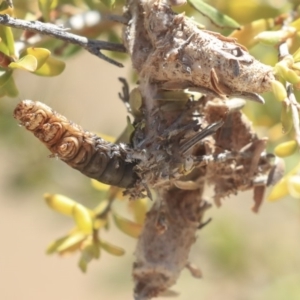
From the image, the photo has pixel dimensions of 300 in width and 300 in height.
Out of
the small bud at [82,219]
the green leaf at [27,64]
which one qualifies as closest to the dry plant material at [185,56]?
the green leaf at [27,64]

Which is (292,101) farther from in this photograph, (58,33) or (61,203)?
(61,203)

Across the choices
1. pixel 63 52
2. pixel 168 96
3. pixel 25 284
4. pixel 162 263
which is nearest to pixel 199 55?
pixel 168 96

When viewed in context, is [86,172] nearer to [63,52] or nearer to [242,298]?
[63,52]

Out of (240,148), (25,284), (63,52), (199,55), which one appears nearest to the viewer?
(199,55)

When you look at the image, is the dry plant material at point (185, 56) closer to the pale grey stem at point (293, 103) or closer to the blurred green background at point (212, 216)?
the pale grey stem at point (293, 103)

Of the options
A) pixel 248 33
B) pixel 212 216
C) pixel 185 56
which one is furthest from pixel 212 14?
pixel 212 216

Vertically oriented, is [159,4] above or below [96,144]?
above

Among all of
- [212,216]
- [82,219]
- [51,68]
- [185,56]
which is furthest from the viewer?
[212,216]

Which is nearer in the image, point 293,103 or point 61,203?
point 293,103
